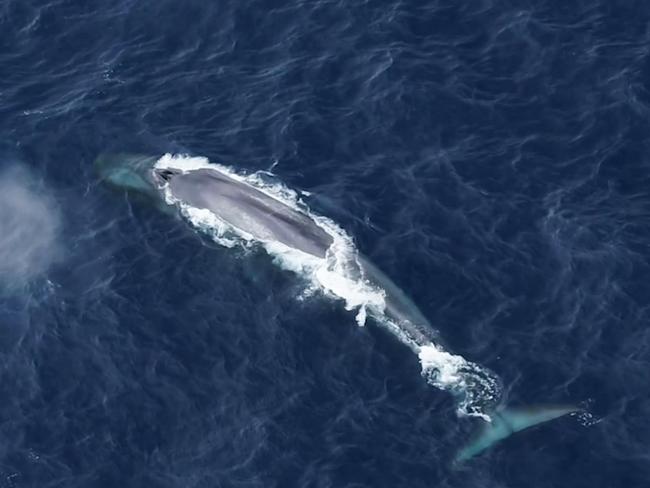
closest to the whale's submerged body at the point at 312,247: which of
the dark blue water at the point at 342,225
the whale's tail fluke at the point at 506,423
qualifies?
the whale's tail fluke at the point at 506,423

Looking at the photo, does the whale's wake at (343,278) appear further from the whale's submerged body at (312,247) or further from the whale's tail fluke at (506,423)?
the whale's tail fluke at (506,423)

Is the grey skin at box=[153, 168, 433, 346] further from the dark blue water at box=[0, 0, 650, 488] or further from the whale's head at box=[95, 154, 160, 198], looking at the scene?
the dark blue water at box=[0, 0, 650, 488]

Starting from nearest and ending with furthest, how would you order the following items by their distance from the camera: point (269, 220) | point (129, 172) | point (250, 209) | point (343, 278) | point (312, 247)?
point (343, 278), point (312, 247), point (269, 220), point (250, 209), point (129, 172)

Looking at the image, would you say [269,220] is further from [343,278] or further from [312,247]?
[343,278]

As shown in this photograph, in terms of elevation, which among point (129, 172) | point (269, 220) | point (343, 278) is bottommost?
point (343, 278)

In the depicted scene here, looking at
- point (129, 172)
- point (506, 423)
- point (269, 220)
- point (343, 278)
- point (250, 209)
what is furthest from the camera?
point (129, 172)

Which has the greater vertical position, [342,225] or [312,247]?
[312,247]

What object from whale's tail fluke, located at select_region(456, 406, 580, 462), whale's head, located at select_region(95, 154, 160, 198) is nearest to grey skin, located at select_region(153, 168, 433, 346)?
whale's head, located at select_region(95, 154, 160, 198)

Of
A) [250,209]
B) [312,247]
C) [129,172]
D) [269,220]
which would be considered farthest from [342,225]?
[129,172]
